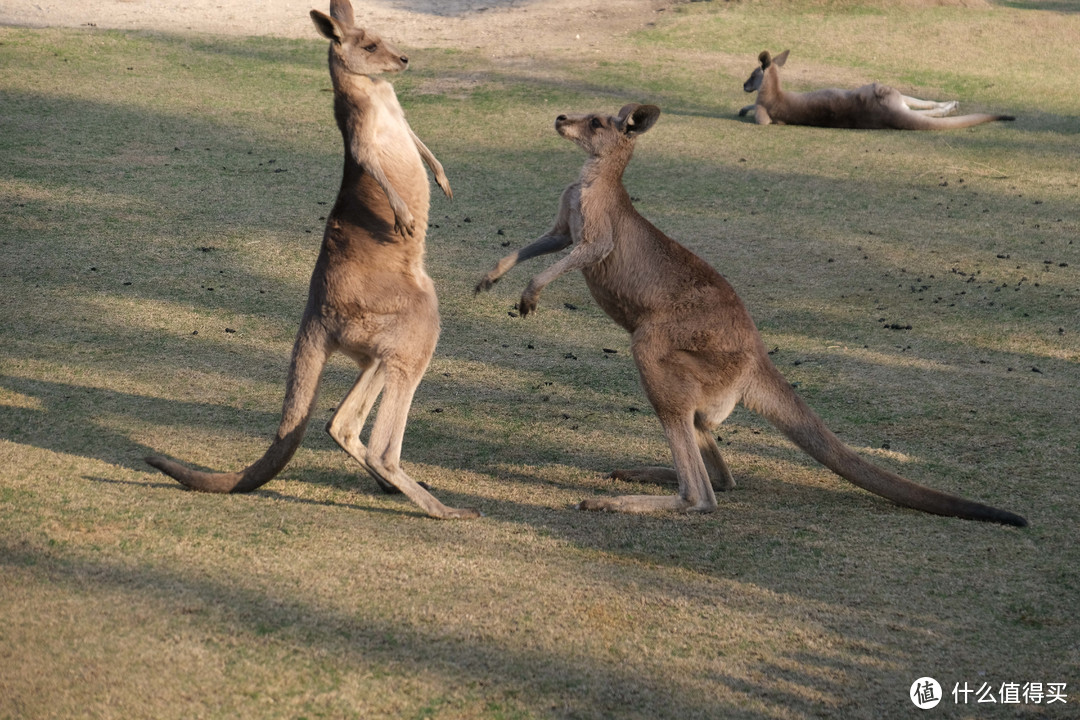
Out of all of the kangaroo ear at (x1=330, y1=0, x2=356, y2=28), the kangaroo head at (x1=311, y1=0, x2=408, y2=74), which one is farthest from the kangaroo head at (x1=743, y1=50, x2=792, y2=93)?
the kangaroo head at (x1=311, y1=0, x2=408, y2=74)

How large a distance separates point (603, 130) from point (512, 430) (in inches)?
49.2

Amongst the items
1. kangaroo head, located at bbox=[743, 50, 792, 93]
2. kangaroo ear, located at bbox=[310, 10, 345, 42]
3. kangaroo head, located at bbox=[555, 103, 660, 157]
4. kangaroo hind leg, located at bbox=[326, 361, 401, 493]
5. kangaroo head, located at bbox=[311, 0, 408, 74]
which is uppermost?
kangaroo head, located at bbox=[743, 50, 792, 93]

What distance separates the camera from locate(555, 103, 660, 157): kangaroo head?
417 cm

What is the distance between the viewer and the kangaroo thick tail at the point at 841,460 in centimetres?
351

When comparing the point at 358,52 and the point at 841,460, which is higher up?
the point at 358,52

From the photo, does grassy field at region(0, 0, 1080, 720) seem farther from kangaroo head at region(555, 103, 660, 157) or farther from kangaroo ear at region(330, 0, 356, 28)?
kangaroo ear at region(330, 0, 356, 28)

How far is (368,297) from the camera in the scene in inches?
143

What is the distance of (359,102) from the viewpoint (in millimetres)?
3863

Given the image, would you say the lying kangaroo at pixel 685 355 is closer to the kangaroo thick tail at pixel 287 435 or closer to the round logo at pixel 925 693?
the kangaroo thick tail at pixel 287 435

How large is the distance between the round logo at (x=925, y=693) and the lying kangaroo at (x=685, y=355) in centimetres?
95

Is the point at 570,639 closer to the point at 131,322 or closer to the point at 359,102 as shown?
the point at 359,102

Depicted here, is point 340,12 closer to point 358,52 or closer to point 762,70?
point 358,52

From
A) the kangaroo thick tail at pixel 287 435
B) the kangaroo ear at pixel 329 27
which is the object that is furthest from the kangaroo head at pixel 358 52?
the kangaroo thick tail at pixel 287 435

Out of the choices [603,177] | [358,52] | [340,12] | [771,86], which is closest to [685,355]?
[603,177]
